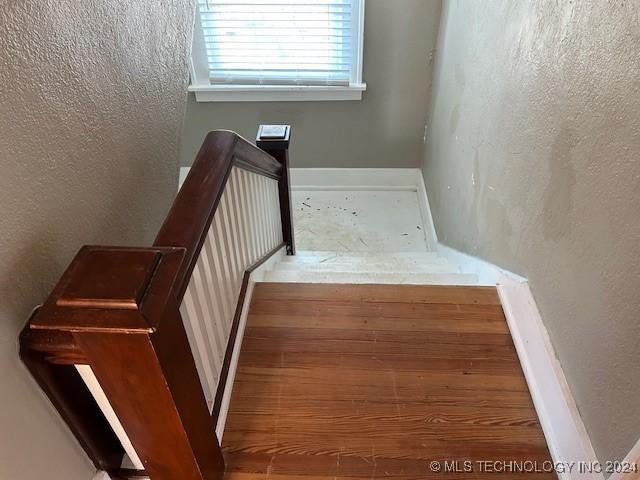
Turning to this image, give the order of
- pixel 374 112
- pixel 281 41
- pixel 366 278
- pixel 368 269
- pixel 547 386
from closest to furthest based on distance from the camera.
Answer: pixel 547 386 < pixel 366 278 < pixel 368 269 < pixel 281 41 < pixel 374 112

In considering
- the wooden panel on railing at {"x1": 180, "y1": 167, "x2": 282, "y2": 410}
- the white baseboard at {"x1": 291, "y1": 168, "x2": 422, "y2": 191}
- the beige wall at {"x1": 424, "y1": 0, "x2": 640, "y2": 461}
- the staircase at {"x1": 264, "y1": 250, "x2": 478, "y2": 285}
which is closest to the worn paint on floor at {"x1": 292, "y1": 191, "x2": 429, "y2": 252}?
the white baseboard at {"x1": 291, "y1": 168, "x2": 422, "y2": 191}

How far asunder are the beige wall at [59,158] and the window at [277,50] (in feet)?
5.50

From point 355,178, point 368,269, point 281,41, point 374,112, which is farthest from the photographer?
point 355,178

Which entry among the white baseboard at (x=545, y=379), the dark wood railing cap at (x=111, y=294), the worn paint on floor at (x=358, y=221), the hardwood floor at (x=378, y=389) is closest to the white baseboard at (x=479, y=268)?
the white baseboard at (x=545, y=379)

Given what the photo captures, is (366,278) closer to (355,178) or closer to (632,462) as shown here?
(632,462)

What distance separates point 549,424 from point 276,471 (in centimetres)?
75

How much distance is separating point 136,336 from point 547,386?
1.13 m

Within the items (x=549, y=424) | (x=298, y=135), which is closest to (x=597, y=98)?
(x=549, y=424)

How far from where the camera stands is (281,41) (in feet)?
10.0

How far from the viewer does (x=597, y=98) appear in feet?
3.60

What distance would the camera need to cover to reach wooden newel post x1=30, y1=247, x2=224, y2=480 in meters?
0.75

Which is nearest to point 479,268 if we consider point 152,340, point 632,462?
point 632,462

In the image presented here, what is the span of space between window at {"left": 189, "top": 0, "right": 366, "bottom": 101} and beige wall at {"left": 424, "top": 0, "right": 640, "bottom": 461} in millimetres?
1152

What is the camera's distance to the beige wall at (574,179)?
1.00 metres
